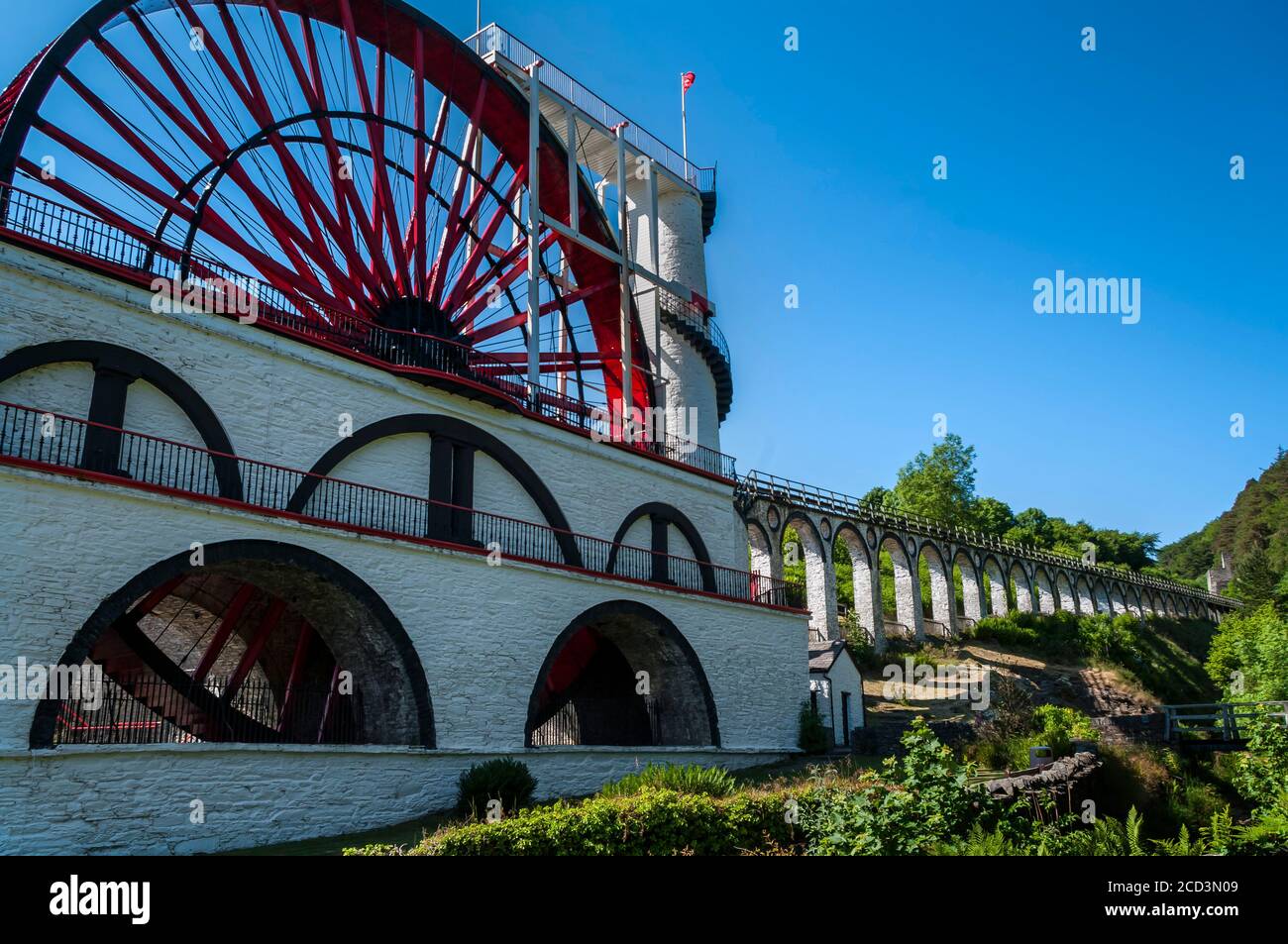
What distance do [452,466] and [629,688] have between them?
6.93 metres

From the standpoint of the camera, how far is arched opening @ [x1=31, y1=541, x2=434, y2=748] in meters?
13.4

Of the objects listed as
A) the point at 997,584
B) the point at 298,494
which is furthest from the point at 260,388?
the point at 997,584

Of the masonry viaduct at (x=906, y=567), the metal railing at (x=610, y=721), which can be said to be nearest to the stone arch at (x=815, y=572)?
the masonry viaduct at (x=906, y=567)

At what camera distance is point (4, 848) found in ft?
34.2

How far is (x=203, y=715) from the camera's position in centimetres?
1506

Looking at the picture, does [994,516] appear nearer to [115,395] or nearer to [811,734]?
[811,734]

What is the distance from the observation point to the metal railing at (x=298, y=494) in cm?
1284

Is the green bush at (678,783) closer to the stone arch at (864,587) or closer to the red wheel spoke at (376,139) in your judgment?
the red wheel spoke at (376,139)

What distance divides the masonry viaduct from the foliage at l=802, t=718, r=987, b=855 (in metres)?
19.6

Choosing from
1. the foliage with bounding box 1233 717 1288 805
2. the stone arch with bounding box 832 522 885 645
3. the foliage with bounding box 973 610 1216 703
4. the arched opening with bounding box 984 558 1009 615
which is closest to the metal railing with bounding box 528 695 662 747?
the foliage with bounding box 1233 717 1288 805

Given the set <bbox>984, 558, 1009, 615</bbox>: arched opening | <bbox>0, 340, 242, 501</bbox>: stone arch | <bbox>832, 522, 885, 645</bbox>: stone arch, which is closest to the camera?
<bbox>0, 340, 242, 501</bbox>: stone arch

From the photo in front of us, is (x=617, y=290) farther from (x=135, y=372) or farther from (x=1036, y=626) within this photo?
(x=1036, y=626)

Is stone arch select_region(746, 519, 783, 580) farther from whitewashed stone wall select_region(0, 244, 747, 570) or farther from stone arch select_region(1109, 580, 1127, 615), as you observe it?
stone arch select_region(1109, 580, 1127, 615)
